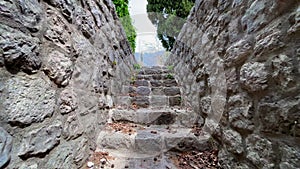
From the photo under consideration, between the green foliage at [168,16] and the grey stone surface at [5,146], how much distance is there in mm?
6794

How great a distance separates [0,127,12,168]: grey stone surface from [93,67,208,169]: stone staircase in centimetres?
67

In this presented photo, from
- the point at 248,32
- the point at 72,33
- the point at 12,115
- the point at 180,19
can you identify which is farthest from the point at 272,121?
the point at 180,19

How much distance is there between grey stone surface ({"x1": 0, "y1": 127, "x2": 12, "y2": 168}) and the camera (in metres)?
0.61

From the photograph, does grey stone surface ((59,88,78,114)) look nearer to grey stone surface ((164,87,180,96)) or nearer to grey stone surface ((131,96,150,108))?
grey stone surface ((131,96,150,108))

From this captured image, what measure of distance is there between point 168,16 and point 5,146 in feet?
24.6

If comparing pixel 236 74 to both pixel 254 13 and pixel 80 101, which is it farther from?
pixel 80 101

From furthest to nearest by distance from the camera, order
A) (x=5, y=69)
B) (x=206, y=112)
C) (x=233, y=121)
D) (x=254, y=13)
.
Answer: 1. (x=206, y=112)
2. (x=233, y=121)
3. (x=254, y=13)
4. (x=5, y=69)

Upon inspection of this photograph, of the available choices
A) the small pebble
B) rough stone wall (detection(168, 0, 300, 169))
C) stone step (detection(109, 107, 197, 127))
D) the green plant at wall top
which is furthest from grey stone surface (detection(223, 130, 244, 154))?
the green plant at wall top

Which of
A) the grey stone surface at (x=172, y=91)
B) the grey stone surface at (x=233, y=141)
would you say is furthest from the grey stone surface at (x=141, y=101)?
the grey stone surface at (x=233, y=141)

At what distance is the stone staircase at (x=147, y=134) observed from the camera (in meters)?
1.33

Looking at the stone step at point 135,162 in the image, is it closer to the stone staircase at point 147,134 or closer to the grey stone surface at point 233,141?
the stone staircase at point 147,134

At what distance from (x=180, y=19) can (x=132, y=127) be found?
6.48 metres

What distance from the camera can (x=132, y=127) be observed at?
5.73 feet

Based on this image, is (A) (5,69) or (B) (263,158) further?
(B) (263,158)
